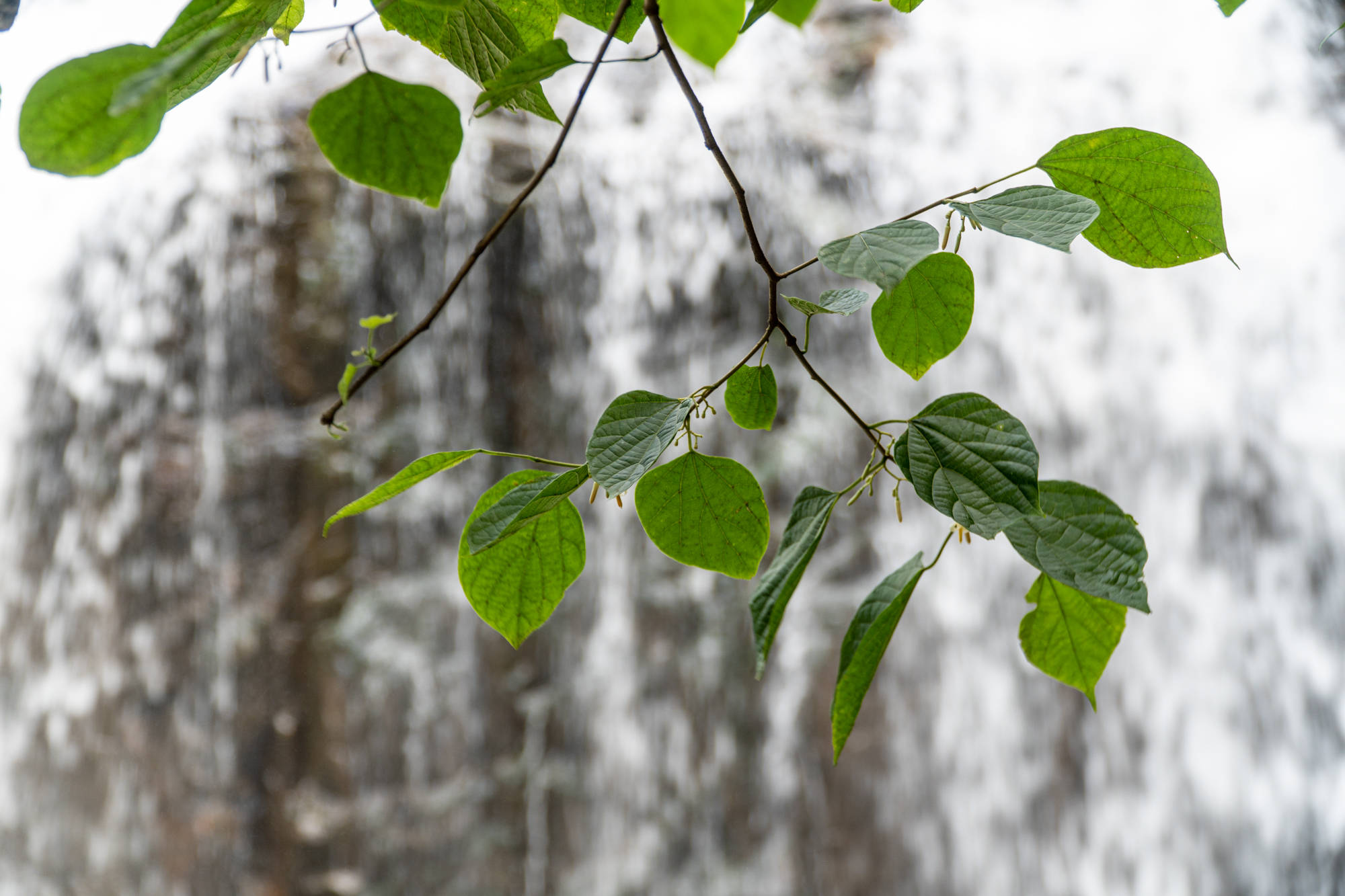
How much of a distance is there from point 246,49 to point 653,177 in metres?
3.01

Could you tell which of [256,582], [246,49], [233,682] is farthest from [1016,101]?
[246,49]

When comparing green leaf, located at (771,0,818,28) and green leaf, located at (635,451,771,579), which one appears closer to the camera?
green leaf, located at (771,0,818,28)

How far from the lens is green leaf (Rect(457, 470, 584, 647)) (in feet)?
1.22

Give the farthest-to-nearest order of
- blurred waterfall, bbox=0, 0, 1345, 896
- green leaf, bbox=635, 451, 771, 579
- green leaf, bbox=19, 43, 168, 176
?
blurred waterfall, bbox=0, 0, 1345, 896 → green leaf, bbox=635, 451, 771, 579 → green leaf, bbox=19, 43, 168, 176

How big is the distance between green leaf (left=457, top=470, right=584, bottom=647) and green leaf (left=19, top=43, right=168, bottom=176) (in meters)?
0.17

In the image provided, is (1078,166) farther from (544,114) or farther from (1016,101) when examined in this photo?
(1016,101)

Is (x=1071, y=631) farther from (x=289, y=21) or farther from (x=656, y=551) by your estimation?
(x=656, y=551)

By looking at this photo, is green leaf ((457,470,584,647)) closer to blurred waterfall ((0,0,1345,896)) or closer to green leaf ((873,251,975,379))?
green leaf ((873,251,975,379))

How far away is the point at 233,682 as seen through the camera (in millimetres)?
2699

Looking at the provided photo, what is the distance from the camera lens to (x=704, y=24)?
0.25 metres

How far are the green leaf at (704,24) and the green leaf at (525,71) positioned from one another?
0.05m

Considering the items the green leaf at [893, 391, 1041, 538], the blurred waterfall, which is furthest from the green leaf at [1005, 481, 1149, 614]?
the blurred waterfall

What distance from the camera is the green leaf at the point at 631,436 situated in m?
0.31

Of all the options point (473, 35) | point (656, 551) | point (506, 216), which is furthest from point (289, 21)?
point (656, 551)
